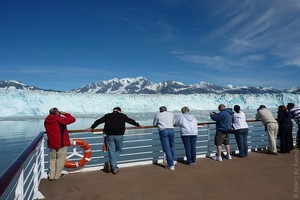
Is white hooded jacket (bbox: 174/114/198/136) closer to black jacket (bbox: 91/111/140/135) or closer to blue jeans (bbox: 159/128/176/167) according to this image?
blue jeans (bbox: 159/128/176/167)

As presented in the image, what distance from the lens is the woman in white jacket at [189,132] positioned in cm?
578

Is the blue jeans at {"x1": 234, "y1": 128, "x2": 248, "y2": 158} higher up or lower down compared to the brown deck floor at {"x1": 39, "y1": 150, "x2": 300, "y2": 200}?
higher up

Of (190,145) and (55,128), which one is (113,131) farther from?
(190,145)

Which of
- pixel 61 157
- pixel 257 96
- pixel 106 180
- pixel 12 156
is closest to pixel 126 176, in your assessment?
pixel 106 180

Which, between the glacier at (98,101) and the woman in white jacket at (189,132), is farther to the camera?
the glacier at (98,101)

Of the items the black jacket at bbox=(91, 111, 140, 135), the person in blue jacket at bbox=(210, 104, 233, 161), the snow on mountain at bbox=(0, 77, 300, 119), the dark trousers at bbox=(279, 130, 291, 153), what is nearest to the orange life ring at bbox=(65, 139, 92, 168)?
the black jacket at bbox=(91, 111, 140, 135)

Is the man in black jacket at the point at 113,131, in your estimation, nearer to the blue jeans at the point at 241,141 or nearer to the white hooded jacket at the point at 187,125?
the white hooded jacket at the point at 187,125

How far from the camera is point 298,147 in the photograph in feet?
24.9

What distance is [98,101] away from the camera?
141 feet

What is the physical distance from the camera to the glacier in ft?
123

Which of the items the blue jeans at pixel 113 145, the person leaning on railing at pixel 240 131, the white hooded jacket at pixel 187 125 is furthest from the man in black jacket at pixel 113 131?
the person leaning on railing at pixel 240 131

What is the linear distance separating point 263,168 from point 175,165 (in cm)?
166

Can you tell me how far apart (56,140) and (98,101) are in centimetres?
3848

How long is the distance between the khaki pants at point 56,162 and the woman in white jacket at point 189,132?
2285 mm
